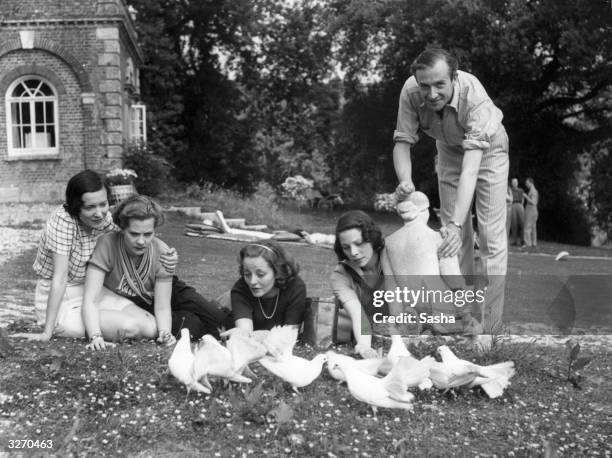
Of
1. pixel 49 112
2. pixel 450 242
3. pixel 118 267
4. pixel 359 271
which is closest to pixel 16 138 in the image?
pixel 49 112

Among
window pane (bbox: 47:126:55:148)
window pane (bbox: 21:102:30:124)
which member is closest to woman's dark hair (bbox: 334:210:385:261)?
window pane (bbox: 47:126:55:148)

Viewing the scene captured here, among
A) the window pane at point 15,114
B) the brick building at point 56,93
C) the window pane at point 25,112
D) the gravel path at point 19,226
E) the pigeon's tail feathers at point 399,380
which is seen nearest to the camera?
the pigeon's tail feathers at point 399,380

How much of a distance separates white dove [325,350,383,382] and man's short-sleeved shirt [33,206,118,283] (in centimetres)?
178

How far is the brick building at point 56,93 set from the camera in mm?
20234

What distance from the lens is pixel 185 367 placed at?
→ 3545 mm

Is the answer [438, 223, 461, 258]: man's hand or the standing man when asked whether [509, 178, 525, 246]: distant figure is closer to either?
the standing man

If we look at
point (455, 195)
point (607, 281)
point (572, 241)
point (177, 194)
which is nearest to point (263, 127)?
point (177, 194)

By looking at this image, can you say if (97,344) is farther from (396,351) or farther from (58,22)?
(58,22)

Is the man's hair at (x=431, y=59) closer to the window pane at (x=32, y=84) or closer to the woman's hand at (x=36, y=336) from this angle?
the woman's hand at (x=36, y=336)

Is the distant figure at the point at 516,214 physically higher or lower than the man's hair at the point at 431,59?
lower

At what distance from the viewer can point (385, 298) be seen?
4.54 metres

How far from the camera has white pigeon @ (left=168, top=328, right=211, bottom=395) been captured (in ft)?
11.5

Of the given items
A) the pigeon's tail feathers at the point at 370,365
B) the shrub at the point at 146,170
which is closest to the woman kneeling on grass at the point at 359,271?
the pigeon's tail feathers at the point at 370,365

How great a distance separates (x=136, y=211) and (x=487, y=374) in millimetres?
2187
